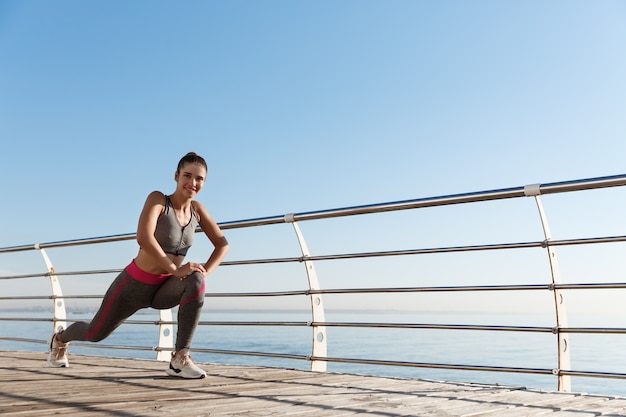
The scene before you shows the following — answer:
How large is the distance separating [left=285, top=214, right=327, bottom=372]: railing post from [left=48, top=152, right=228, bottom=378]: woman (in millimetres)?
645

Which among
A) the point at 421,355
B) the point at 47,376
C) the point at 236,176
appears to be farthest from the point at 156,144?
the point at 47,376

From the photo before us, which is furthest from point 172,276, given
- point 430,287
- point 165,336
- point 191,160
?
point 430,287

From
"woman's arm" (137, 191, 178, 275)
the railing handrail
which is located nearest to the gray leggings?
"woman's arm" (137, 191, 178, 275)

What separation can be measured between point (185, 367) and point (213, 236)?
70 cm

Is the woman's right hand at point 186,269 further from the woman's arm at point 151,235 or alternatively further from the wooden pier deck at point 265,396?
the wooden pier deck at point 265,396

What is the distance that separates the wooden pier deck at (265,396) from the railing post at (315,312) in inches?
4.8

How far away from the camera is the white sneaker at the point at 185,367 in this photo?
342 cm

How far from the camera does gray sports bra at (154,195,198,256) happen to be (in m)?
3.38

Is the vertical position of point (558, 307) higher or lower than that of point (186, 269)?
lower

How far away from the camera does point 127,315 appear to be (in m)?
3.51

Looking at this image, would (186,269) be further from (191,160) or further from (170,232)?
(191,160)

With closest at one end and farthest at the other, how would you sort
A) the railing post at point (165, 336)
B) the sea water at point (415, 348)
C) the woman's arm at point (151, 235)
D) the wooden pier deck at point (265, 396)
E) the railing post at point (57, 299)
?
the wooden pier deck at point (265, 396), the woman's arm at point (151, 235), the railing post at point (165, 336), the railing post at point (57, 299), the sea water at point (415, 348)

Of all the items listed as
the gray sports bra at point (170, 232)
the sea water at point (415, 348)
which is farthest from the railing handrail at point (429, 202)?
the sea water at point (415, 348)

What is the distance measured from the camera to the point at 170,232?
339 centimetres
